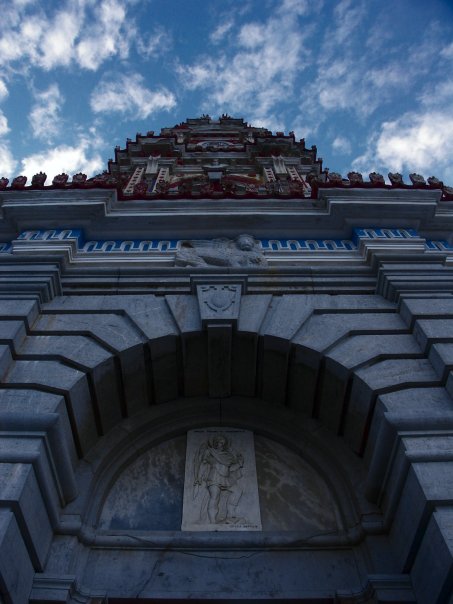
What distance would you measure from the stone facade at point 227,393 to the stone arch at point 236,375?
3cm

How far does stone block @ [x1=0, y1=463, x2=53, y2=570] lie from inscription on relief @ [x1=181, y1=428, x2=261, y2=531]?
1546 millimetres

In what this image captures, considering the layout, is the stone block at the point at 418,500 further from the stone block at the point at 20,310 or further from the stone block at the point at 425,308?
the stone block at the point at 20,310

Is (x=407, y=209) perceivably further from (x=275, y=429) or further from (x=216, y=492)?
(x=216, y=492)

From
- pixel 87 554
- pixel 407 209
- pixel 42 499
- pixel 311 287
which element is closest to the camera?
pixel 42 499

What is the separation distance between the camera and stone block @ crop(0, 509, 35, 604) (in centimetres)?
447

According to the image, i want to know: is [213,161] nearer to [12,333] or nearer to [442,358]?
[12,333]

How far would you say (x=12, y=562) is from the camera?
4.60m

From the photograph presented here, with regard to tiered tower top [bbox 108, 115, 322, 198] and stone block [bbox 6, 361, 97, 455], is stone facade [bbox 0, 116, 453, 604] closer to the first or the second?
stone block [bbox 6, 361, 97, 455]

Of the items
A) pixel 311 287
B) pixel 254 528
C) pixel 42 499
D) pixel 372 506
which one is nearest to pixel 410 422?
pixel 372 506

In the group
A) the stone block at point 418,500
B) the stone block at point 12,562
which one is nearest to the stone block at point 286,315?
the stone block at point 418,500

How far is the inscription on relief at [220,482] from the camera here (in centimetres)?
599

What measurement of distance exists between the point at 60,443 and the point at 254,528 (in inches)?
89.6

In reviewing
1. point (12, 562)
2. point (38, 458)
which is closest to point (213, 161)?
point (38, 458)

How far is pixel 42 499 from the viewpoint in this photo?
A: 206 inches
